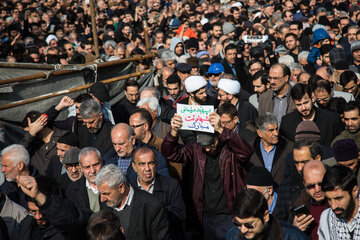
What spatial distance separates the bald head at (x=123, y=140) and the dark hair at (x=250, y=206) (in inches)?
88.1

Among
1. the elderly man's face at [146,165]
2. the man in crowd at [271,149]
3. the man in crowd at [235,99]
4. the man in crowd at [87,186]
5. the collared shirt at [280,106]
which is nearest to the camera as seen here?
the elderly man's face at [146,165]

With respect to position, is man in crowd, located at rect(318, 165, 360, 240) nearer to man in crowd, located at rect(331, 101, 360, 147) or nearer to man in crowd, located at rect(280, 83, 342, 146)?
man in crowd, located at rect(331, 101, 360, 147)

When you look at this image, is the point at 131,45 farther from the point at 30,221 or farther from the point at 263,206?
the point at 263,206

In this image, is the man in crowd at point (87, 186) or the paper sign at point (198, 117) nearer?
the man in crowd at point (87, 186)

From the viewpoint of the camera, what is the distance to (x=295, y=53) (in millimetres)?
10922

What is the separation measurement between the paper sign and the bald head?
2.28 ft

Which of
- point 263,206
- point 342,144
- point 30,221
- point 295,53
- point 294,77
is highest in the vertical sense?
point 263,206

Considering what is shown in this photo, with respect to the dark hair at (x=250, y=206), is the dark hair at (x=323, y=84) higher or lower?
lower

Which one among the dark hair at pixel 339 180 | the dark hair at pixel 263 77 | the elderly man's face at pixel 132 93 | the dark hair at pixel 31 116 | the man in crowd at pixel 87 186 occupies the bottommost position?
the elderly man's face at pixel 132 93

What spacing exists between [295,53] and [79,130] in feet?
18.0

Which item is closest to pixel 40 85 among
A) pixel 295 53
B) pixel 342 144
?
pixel 342 144

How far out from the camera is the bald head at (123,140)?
5887 millimetres

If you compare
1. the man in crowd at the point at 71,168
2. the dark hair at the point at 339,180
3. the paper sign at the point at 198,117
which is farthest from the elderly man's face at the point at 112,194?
the dark hair at the point at 339,180

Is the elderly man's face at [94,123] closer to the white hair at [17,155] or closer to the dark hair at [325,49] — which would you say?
the white hair at [17,155]
